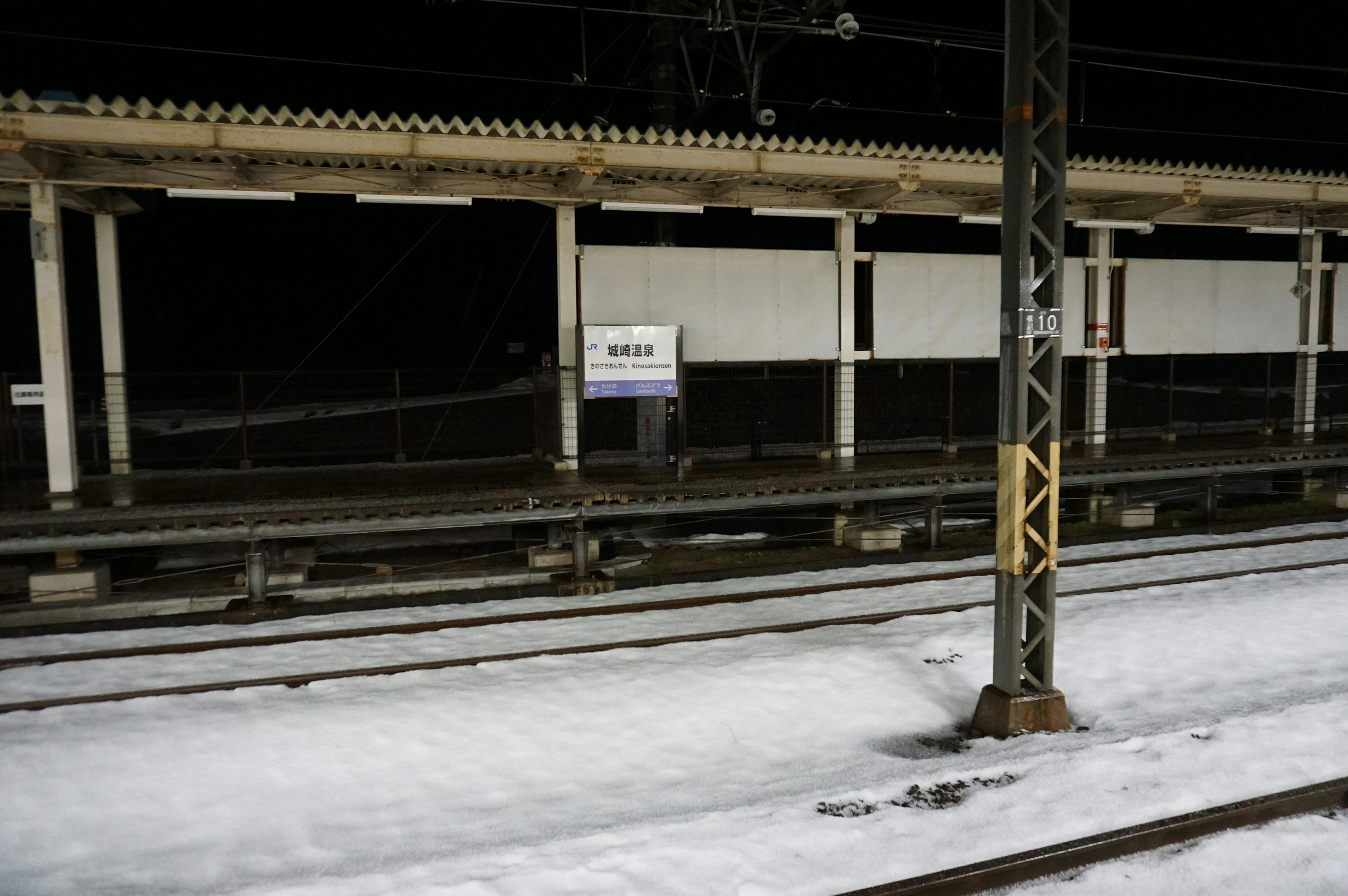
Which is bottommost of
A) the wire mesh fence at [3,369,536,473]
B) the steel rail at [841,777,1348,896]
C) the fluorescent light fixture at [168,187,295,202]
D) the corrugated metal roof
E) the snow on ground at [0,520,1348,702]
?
the steel rail at [841,777,1348,896]

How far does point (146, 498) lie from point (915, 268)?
30.8ft

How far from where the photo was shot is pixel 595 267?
10.4 meters

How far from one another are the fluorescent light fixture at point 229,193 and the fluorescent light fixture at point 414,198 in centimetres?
79

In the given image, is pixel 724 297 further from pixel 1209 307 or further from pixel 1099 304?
pixel 1209 307

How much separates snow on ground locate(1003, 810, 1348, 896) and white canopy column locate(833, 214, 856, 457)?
7352 mm

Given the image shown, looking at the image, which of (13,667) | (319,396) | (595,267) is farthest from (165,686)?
(319,396)

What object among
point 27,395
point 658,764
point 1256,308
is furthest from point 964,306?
point 27,395

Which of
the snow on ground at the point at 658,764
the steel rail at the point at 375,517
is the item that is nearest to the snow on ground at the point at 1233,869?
the snow on ground at the point at 658,764

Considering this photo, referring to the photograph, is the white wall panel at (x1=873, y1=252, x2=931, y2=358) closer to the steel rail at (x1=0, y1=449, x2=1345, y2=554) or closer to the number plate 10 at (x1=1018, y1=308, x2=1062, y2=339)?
the steel rail at (x1=0, y1=449, x2=1345, y2=554)

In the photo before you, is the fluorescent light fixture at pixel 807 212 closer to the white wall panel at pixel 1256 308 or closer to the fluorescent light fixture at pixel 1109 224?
Result: the fluorescent light fixture at pixel 1109 224

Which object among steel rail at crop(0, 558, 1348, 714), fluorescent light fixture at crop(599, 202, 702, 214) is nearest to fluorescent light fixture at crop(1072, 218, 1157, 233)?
steel rail at crop(0, 558, 1348, 714)

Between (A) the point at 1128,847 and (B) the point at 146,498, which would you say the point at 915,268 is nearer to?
(A) the point at 1128,847

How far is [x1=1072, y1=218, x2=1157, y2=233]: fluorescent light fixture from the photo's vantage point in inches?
479

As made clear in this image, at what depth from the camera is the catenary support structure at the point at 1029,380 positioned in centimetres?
511
